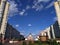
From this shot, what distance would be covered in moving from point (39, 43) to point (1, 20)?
1408 cm

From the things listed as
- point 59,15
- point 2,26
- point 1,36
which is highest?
point 59,15

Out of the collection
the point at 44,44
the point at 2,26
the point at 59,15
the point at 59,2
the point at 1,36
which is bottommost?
the point at 44,44

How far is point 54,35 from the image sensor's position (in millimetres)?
47031

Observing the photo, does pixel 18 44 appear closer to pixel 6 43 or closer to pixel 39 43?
pixel 6 43

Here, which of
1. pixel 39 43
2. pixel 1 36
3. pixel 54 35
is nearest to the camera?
pixel 39 43

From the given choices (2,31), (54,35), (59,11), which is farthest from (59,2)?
(2,31)

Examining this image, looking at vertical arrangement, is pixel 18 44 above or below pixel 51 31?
below

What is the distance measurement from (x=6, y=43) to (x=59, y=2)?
19.5 meters

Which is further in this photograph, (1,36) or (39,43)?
(1,36)

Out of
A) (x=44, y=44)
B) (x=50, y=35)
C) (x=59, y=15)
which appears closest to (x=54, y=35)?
(x=50, y=35)

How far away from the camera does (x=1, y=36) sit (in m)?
37.1

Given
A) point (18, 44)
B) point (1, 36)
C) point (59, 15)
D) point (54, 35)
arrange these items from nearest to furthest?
point (18, 44), point (1, 36), point (59, 15), point (54, 35)

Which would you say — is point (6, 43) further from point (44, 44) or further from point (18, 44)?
point (44, 44)

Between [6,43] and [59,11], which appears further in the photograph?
[59,11]
